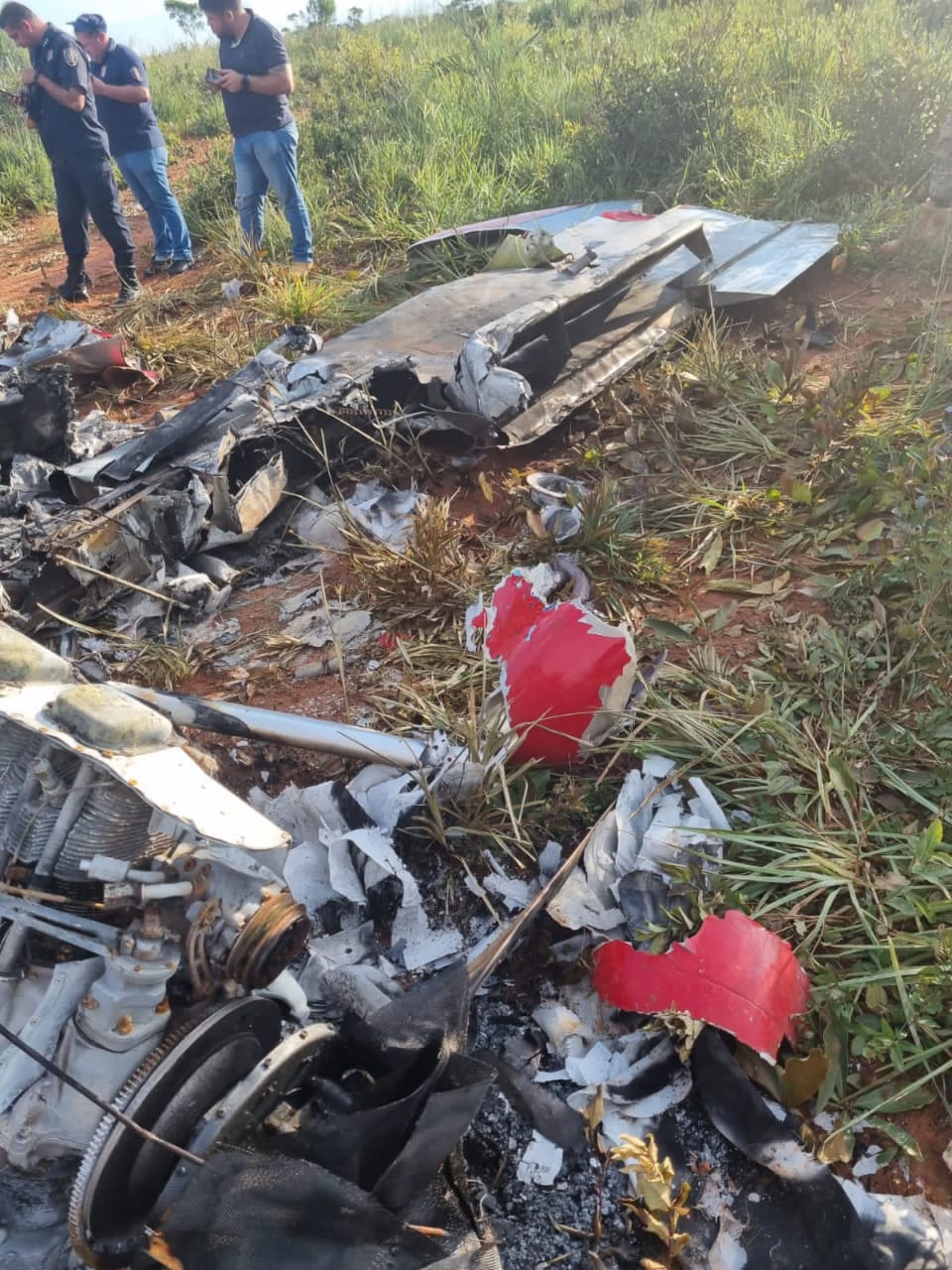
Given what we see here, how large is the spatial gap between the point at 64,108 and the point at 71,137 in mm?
177

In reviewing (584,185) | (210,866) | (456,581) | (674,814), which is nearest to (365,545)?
(456,581)

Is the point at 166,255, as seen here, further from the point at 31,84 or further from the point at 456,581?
the point at 456,581

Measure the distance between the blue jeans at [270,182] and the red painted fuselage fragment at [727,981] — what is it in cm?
597

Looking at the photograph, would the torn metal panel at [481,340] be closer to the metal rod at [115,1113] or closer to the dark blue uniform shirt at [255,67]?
the dark blue uniform shirt at [255,67]

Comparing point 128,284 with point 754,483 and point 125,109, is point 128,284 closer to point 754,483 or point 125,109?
point 125,109

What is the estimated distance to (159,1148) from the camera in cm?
136

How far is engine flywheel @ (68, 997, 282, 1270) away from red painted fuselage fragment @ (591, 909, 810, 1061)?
883mm

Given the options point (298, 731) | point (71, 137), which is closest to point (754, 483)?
point (298, 731)

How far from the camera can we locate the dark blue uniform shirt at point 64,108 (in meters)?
6.20

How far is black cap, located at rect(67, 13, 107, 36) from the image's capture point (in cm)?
635

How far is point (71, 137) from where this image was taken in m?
6.47

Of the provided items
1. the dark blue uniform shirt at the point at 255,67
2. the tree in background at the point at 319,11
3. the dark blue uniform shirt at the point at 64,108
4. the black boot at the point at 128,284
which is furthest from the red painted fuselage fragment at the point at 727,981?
the tree in background at the point at 319,11

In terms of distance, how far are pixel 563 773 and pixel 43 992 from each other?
1.43 m

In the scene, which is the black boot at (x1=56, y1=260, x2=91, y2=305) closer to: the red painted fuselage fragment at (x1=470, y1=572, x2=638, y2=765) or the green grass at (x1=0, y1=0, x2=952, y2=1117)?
the green grass at (x1=0, y1=0, x2=952, y2=1117)
